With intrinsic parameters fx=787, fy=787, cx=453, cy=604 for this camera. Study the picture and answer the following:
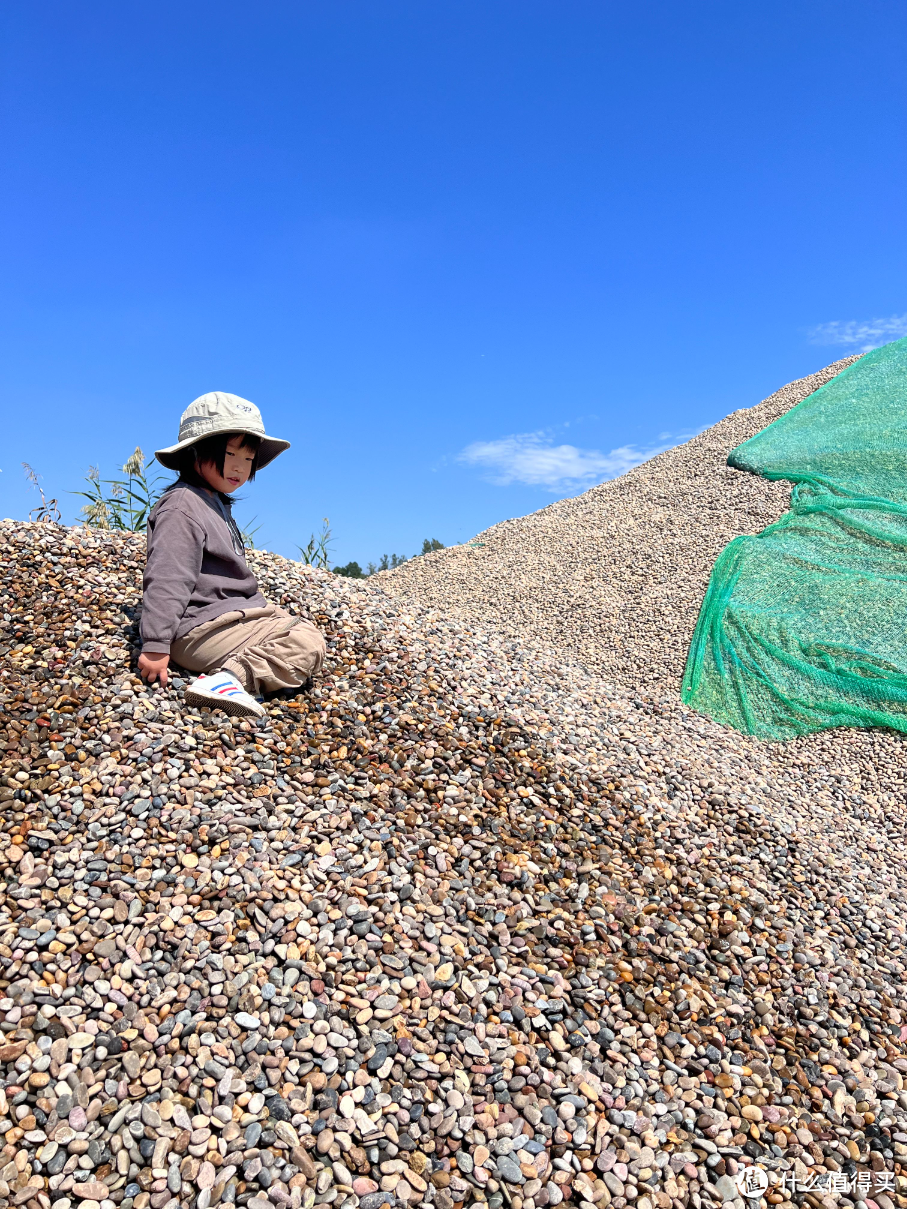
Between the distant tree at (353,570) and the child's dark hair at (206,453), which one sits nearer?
the child's dark hair at (206,453)

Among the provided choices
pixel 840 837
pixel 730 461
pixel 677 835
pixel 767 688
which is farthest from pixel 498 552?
pixel 677 835

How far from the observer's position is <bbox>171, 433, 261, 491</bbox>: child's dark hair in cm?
373

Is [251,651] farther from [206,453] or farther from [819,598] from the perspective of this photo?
[819,598]

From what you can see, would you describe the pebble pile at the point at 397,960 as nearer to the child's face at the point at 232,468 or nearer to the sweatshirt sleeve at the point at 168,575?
the sweatshirt sleeve at the point at 168,575

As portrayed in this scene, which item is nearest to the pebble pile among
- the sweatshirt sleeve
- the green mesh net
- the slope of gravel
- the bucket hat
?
the sweatshirt sleeve

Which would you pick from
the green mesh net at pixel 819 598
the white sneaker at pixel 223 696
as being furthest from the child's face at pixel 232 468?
the green mesh net at pixel 819 598

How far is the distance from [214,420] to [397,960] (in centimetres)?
246

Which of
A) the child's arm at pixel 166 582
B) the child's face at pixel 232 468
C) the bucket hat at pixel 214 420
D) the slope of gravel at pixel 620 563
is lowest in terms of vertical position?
the child's arm at pixel 166 582

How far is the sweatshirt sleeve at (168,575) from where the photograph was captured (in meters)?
3.44

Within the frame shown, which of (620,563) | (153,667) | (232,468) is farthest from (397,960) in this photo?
(620,563)

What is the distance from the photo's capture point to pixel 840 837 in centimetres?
475

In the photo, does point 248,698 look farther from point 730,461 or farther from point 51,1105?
point 730,461

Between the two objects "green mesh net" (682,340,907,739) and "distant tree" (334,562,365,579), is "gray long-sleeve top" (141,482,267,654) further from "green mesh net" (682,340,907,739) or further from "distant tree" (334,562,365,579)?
"distant tree" (334,562,365,579)

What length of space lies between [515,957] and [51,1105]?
4.86 ft
